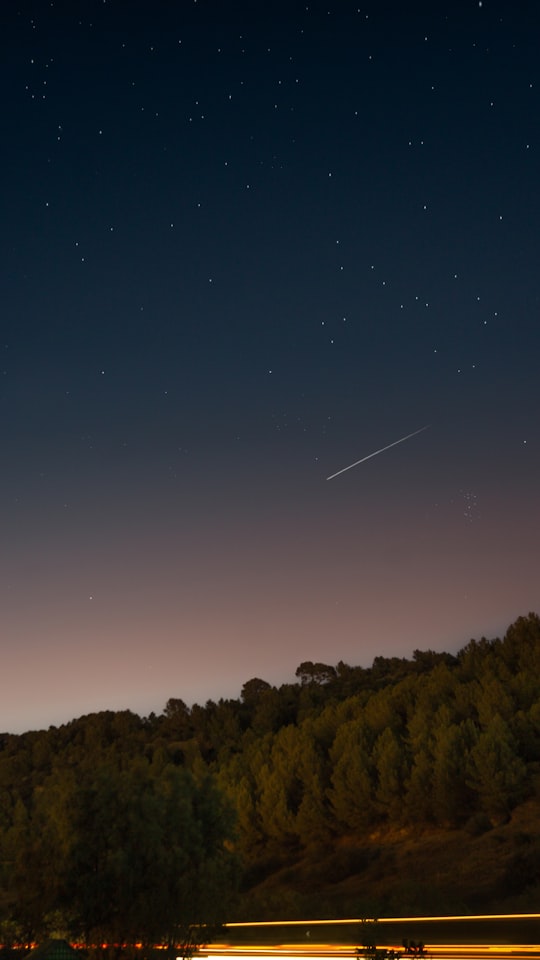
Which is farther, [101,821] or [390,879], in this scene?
[390,879]

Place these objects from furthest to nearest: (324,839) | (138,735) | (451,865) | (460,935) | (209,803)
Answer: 1. (138,735)
2. (324,839)
3. (451,865)
4. (460,935)
5. (209,803)

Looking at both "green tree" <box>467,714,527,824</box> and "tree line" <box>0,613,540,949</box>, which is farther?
"green tree" <box>467,714,527,824</box>

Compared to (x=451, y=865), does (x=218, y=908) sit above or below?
above

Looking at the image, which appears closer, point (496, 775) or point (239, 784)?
point (496, 775)

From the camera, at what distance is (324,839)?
47688 millimetres

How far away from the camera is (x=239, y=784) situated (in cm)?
5300

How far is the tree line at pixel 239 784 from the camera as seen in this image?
61.5ft

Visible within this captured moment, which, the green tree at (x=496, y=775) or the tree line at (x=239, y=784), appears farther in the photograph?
the green tree at (x=496, y=775)

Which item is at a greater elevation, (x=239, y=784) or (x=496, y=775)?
(x=239, y=784)

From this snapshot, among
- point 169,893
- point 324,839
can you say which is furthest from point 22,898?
point 324,839

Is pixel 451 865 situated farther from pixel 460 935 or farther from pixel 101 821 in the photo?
pixel 101 821

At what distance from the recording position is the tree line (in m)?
18.7

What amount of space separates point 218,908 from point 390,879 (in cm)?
2278

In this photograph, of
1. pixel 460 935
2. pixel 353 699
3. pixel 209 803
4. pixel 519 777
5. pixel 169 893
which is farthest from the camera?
pixel 353 699
